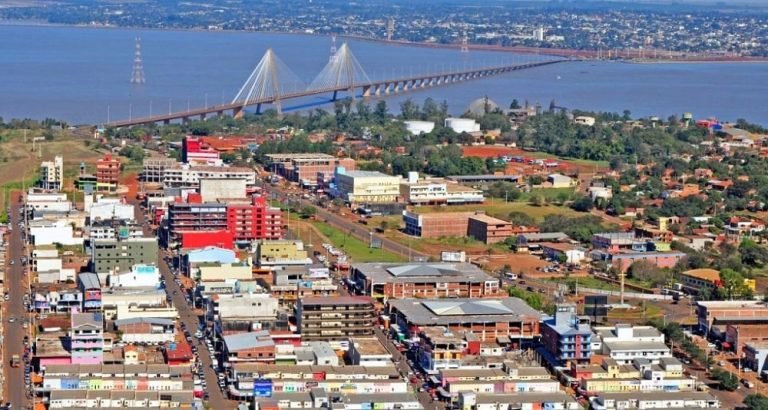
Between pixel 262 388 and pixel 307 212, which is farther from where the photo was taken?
pixel 307 212

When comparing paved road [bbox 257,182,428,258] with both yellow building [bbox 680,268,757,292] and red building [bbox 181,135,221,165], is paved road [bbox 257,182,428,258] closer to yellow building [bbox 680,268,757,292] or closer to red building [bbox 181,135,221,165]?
red building [bbox 181,135,221,165]

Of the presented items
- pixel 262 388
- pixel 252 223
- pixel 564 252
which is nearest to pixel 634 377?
pixel 262 388

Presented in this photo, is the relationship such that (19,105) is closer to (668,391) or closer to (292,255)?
(292,255)

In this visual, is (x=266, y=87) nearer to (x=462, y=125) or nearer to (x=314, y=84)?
(x=314, y=84)

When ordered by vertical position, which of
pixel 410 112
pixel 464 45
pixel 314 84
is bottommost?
pixel 464 45

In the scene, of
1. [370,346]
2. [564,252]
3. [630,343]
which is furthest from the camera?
[564,252]

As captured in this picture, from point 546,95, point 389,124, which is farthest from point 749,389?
point 546,95
